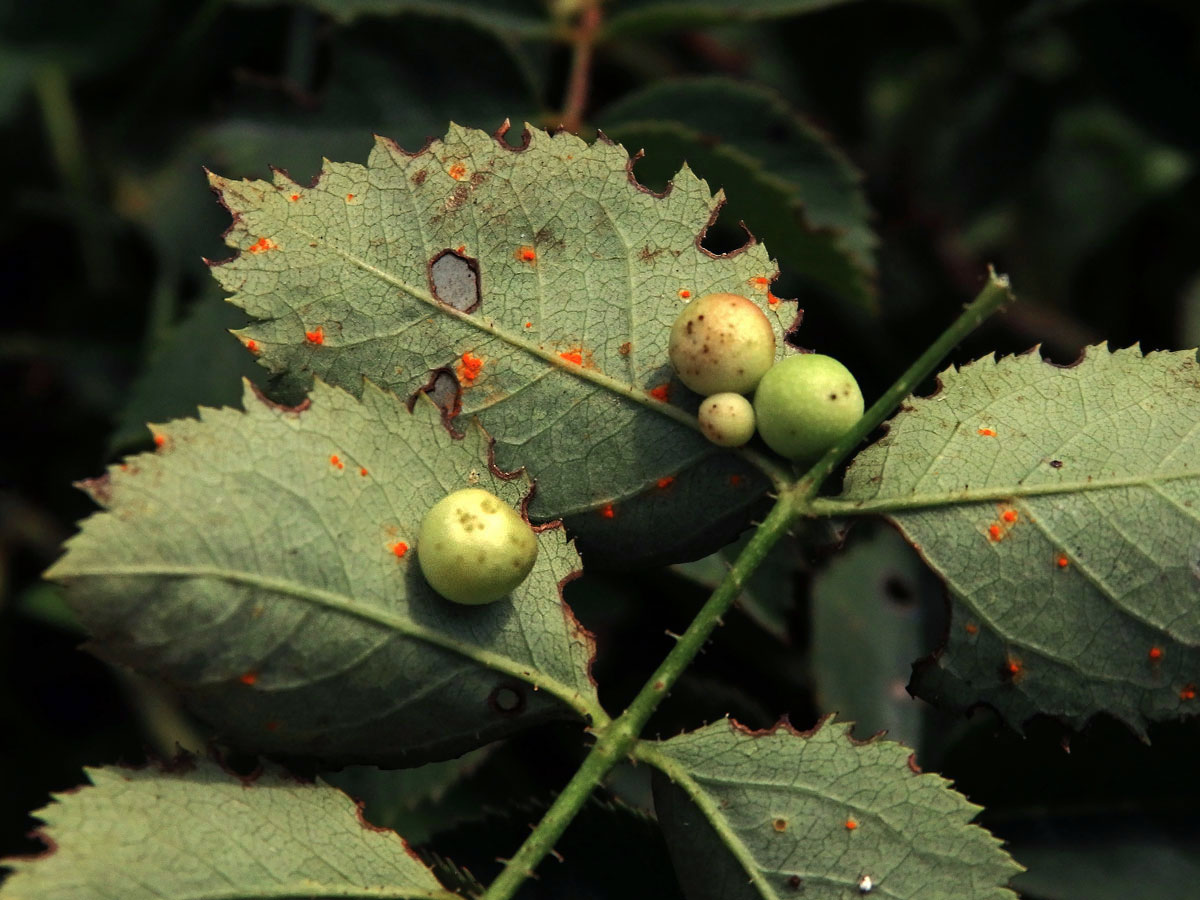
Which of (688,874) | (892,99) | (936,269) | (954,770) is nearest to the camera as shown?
(688,874)

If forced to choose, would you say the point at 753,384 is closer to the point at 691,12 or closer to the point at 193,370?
the point at 691,12

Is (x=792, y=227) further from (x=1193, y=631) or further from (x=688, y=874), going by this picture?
(x=688, y=874)

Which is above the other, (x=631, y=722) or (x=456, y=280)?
(x=456, y=280)

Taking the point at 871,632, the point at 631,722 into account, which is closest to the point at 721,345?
the point at 631,722

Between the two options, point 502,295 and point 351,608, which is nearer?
point 351,608

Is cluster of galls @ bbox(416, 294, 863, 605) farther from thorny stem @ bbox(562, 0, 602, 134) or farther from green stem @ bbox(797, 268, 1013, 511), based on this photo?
thorny stem @ bbox(562, 0, 602, 134)

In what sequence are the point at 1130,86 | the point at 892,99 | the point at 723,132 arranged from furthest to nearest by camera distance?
the point at 892,99 < the point at 1130,86 < the point at 723,132

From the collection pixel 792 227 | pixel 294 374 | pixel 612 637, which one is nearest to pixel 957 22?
pixel 792 227

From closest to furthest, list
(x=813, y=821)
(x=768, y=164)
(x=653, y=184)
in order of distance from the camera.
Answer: (x=813, y=821) < (x=653, y=184) < (x=768, y=164)
